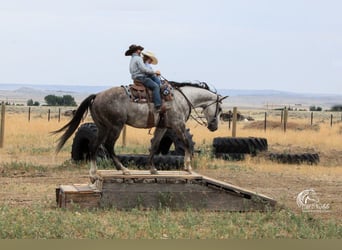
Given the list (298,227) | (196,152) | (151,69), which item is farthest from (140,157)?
(298,227)

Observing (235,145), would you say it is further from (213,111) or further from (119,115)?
(119,115)

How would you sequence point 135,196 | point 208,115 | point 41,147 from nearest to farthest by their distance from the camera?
point 135,196, point 208,115, point 41,147

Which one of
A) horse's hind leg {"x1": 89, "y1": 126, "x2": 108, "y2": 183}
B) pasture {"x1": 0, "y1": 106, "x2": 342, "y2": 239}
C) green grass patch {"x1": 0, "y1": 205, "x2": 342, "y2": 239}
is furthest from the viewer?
horse's hind leg {"x1": 89, "y1": 126, "x2": 108, "y2": 183}

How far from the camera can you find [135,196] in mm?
11094

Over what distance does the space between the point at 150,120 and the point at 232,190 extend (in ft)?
5.52

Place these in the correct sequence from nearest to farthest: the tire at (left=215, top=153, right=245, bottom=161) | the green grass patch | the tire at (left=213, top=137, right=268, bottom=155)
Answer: the green grass patch → the tire at (left=215, top=153, right=245, bottom=161) → the tire at (left=213, top=137, right=268, bottom=155)

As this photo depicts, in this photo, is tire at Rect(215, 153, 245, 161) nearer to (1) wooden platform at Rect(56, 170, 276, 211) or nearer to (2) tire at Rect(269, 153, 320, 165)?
(2) tire at Rect(269, 153, 320, 165)

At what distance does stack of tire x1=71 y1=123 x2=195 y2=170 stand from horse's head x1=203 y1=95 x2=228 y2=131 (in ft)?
8.41

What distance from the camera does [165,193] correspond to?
36.7ft

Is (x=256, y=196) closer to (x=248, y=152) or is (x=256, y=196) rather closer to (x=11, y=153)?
(x=248, y=152)

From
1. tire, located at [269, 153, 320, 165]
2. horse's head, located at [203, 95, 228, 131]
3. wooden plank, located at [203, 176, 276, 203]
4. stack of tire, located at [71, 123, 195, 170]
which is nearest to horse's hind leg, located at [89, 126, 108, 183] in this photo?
wooden plank, located at [203, 176, 276, 203]

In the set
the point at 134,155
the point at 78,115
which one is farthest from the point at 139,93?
the point at 134,155

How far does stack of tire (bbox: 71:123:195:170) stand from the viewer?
15.9 m

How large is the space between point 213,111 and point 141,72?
1675 millimetres
